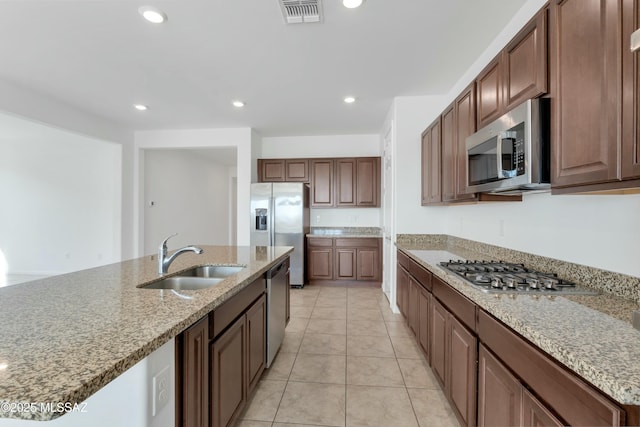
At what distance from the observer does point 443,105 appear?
348 centimetres

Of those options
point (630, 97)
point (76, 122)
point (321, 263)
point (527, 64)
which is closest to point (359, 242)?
point (321, 263)

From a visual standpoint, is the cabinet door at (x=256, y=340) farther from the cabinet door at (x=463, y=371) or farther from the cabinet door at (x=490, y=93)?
the cabinet door at (x=490, y=93)

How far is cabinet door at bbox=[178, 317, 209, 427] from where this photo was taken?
1057 millimetres

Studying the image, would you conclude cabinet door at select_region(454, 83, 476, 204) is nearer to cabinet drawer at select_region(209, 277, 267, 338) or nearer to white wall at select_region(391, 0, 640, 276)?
white wall at select_region(391, 0, 640, 276)

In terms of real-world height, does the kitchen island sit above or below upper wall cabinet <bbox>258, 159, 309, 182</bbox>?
below

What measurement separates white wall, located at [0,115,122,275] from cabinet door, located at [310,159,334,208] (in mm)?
3664

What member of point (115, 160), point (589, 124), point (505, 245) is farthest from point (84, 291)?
point (115, 160)

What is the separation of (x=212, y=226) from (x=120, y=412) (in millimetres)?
7171

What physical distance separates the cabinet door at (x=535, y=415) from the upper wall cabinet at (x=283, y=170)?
4405 mm

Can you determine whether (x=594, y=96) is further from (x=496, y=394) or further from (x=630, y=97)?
(x=496, y=394)

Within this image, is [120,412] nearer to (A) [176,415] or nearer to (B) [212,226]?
(A) [176,415]

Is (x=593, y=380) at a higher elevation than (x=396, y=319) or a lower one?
higher

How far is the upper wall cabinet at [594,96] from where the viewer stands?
0.95 metres

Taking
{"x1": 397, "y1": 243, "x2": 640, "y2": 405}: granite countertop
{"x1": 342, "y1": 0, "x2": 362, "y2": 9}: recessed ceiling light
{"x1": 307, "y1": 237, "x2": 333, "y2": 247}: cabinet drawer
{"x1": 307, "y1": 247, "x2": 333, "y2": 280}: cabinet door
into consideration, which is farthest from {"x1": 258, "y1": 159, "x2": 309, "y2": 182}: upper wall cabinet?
{"x1": 397, "y1": 243, "x2": 640, "y2": 405}: granite countertop
